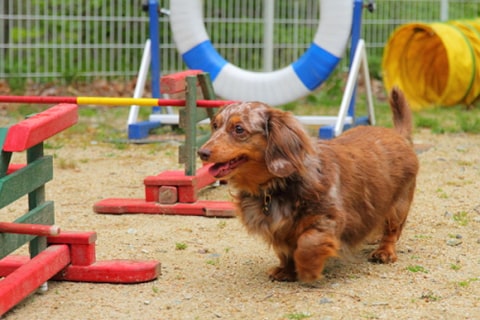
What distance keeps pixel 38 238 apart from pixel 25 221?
170 mm

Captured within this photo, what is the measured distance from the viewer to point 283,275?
3.75 metres

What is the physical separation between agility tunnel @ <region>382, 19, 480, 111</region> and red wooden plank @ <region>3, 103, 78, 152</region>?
637 cm

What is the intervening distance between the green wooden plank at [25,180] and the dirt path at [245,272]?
0.45m

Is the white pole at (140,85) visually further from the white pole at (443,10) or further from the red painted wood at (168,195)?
the white pole at (443,10)

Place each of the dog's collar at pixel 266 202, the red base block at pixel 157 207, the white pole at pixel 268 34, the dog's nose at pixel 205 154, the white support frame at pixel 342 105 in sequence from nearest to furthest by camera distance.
→ the dog's nose at pixel 205 154 < the dog's collar at pixel 266 202 < the red base block at pixel 157 207 < the white support frame at pixel 342 105 < the white pole at pixel 268 34

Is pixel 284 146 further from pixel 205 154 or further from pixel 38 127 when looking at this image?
pixel 38 127

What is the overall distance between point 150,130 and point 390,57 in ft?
11.2

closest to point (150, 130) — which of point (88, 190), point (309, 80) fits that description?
point (309, 80)

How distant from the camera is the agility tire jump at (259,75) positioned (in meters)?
7.32

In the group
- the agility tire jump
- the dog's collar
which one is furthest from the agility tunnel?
the dog's collar

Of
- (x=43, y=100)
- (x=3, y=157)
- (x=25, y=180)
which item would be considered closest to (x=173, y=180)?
(x=43, y=100)

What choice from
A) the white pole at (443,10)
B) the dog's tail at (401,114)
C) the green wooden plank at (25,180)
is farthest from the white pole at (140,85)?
the white pole at (443,10)

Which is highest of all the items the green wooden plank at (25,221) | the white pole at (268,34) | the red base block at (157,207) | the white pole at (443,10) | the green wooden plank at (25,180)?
the white pole at (443,10)

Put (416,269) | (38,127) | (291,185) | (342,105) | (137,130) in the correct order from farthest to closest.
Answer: (137,130) → (342,105) → (416,269) → (291,185) → (38,127)
